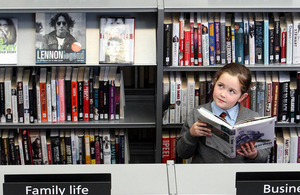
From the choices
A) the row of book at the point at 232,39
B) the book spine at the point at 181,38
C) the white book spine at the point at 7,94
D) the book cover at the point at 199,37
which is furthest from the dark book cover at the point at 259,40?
the white book spine at the point at 7,94

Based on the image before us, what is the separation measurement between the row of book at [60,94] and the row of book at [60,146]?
13cm

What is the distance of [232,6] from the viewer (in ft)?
9.95

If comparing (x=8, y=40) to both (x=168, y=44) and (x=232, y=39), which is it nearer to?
(x=168, y=44)

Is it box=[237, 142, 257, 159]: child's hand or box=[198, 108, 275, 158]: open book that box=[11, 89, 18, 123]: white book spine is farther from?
box=[237, 142, 257, 159]: child's hand

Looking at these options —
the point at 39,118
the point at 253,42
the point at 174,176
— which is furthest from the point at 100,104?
the point at 174,176

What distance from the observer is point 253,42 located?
3188mm

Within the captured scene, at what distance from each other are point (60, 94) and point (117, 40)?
489 millimetres

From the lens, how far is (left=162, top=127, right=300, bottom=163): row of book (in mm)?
3377

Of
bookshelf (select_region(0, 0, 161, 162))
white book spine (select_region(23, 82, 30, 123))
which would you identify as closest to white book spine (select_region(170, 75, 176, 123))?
bookshelf (select_region(0, 0, 161, 162))

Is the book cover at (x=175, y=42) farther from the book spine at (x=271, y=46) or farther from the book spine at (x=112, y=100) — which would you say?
the book spine at (x=271, y=46)

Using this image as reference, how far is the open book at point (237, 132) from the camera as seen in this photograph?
95.7 inches

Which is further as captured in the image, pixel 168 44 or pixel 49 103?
pixel 49 103

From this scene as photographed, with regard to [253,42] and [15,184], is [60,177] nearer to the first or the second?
[15,184]

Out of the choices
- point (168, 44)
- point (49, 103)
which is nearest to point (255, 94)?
point (168, 44)
